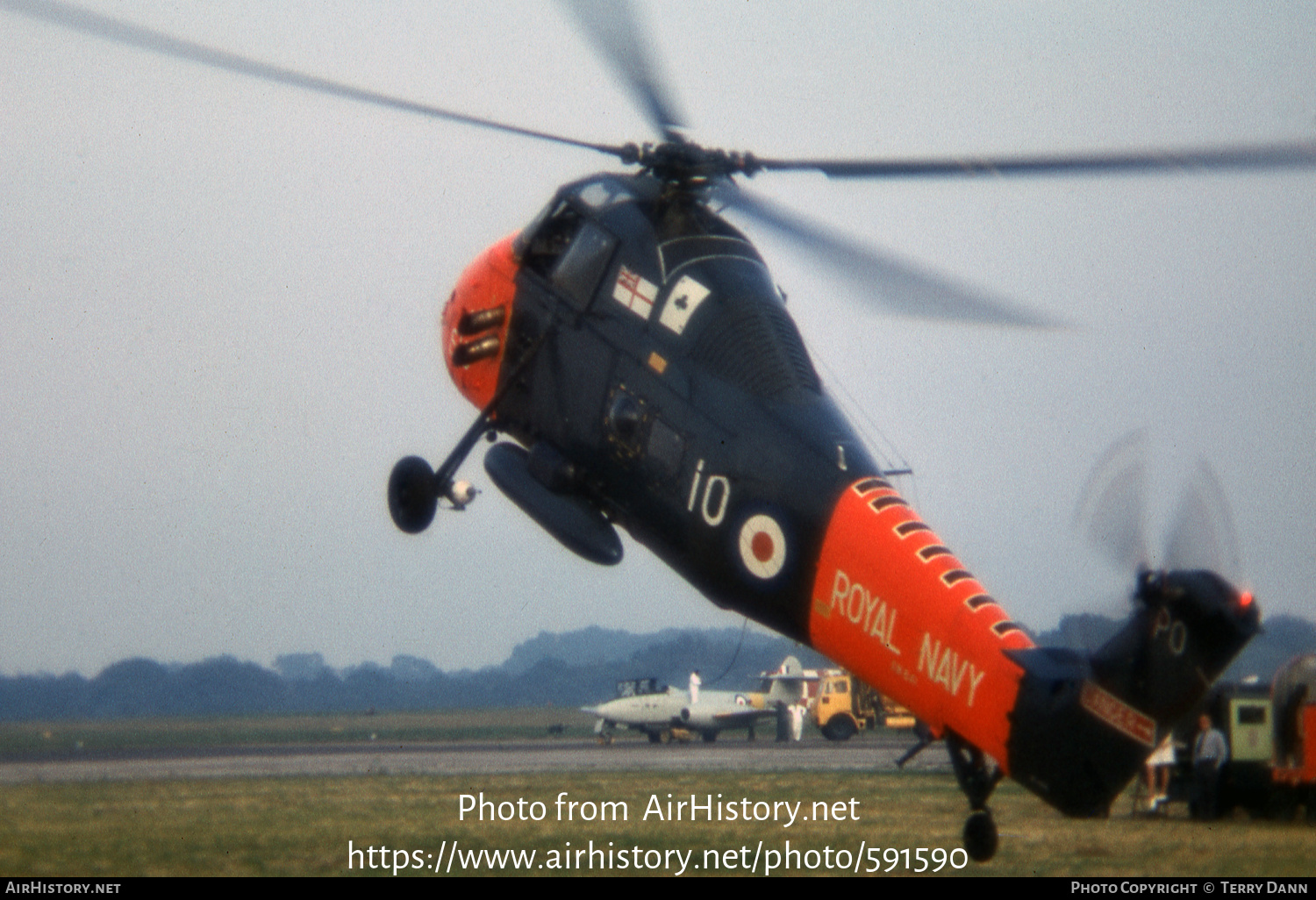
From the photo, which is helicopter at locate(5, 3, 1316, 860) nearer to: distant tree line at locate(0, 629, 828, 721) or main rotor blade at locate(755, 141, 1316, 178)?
main rotor blade at locate(755, 141, 1316, 178)

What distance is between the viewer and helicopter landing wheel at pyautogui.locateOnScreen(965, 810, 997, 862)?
8352 millimetres

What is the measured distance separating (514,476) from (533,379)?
846 mm

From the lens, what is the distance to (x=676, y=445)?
10.2 meters

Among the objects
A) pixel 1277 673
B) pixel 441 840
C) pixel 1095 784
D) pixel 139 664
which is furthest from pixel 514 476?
pixel 139 664

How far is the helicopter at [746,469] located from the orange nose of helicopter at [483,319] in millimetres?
25

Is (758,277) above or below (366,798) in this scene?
above

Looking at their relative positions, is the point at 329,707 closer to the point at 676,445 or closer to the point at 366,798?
the point at 366,798

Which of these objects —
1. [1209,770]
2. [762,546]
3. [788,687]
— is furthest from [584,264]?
[788,687]

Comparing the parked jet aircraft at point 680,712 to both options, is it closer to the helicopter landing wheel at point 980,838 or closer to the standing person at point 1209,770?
the standing person at point 1209,770

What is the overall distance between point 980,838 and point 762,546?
2458 millimetres

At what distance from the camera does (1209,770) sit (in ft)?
68.0

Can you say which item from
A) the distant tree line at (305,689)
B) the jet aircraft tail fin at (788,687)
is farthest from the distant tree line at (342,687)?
the jet aircraft tail fin at (788,687)

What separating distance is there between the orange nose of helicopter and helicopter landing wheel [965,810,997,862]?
19.4 ft

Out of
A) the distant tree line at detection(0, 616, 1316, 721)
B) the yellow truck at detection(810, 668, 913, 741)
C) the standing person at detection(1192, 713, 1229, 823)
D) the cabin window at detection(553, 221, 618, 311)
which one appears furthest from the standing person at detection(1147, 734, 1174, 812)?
the distant tree line at detection(0, 616, 1316, 721)
